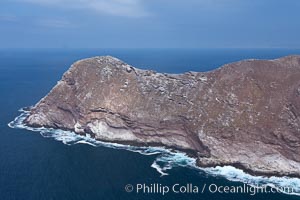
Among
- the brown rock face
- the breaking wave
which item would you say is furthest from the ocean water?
the brown rock face

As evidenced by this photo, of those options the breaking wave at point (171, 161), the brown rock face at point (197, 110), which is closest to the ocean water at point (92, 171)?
the breaking wave at point (171, 161)

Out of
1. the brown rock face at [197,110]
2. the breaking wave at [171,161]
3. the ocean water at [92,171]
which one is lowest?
the ocean water at [92,171]

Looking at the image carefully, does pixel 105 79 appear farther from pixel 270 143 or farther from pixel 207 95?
pixel 270 143

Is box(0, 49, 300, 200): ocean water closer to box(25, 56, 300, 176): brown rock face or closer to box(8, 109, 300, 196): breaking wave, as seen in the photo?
box(8, 109, 300, 196): breaking wave

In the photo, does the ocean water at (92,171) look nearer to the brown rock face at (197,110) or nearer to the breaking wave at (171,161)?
the breaking wave at (171,161)

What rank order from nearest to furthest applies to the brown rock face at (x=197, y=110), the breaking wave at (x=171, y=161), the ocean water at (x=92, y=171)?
the ocean water at (x=92, y=171)
the breaking wave at (x=171, y=161)
the brown rock face at (x=197, y=110)

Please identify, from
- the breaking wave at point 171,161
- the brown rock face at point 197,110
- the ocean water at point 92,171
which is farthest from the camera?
the brown rock face at point 197,110

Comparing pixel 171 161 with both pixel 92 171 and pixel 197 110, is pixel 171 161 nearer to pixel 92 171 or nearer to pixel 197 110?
pixel 197 110
